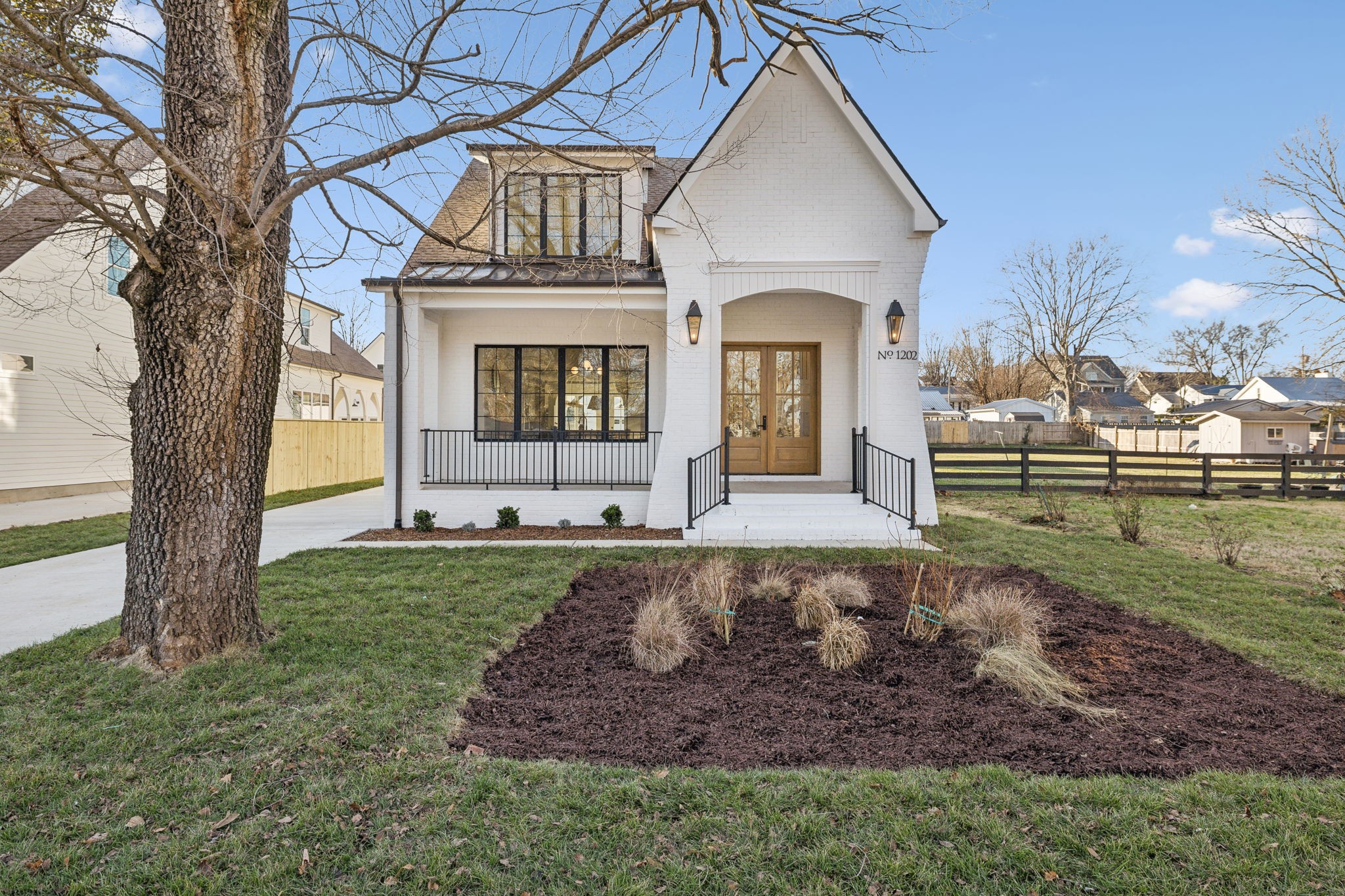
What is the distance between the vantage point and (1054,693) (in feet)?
12.2

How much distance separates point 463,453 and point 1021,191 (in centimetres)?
1920

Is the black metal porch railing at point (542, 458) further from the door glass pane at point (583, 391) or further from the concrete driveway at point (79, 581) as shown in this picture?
the concrete driveway at point (79, 581)

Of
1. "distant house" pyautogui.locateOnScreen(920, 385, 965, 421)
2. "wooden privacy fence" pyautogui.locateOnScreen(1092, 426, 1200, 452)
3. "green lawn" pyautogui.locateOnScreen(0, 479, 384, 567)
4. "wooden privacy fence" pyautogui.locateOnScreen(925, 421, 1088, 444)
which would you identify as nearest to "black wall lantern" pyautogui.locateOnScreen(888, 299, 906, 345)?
"green lawn" pyautogui.locateOnScreen(0, 479, 384, 567)

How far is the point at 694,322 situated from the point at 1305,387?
143 feet

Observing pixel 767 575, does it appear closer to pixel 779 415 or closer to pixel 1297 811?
pixel 1297 811

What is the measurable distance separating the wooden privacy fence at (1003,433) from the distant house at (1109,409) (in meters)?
15.3

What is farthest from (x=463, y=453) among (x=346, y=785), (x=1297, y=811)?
(x=1297, y=811)

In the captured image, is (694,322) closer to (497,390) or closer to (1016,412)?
(497,390)

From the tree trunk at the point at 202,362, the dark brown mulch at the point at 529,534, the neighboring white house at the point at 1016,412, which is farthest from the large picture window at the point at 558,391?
the neighboring white house at the point at 1016,412

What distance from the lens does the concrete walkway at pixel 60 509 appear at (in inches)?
441

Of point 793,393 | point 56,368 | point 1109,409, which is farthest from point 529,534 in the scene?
point 1109,409

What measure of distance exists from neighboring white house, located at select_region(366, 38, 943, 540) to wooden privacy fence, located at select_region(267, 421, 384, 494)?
6.13 m

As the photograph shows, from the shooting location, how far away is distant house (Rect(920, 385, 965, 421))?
39812 millimetres

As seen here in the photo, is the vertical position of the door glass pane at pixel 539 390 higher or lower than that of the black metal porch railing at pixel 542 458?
higher
